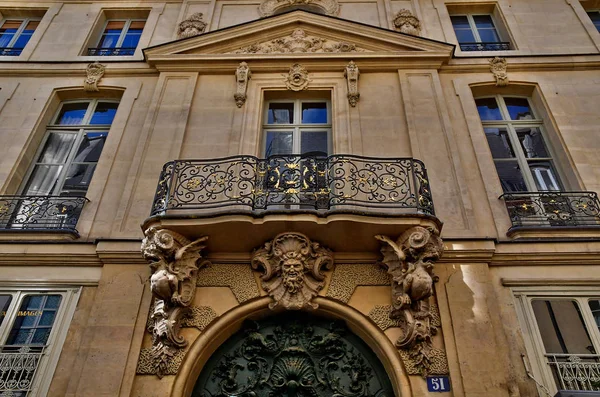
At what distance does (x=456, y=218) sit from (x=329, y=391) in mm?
2795

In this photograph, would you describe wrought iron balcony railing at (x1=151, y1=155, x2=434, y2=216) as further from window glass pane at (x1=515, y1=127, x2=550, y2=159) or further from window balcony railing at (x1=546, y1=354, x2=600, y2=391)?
window glass pane at (x1=515, y1=127, x2=550, y2=159)

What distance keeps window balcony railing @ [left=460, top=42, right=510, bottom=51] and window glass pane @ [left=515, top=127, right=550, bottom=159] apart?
81.4 inches

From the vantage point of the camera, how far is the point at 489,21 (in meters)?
9.88

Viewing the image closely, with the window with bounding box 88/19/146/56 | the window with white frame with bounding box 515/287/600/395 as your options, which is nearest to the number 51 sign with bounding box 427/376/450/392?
the window with white frame with bounding box 515/287/600/395

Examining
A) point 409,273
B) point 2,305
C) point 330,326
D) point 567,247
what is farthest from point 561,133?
point 2,305

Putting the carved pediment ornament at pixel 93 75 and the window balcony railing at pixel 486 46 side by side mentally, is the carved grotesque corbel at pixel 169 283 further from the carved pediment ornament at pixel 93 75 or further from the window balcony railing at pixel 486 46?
the window balcony railing at pixel 486 46

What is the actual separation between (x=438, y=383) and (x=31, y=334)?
4809mm

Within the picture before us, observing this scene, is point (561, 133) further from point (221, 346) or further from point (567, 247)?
point (221, 346)

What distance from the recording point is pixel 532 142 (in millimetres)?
7688

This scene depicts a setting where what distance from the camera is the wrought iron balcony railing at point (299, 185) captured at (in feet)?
19.5

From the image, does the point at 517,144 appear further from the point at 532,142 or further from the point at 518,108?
the point at 518,108

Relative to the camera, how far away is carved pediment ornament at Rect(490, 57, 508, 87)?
820 centimetres

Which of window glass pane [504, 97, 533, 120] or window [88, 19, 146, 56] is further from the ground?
window [88, 19, 146, 56]

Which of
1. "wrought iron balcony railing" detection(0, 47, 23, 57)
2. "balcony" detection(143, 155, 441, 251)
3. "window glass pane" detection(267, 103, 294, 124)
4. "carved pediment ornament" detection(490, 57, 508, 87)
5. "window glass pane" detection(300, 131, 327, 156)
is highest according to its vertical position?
"wrought iron balcony railing" detection(0, 47, 23, 57)
